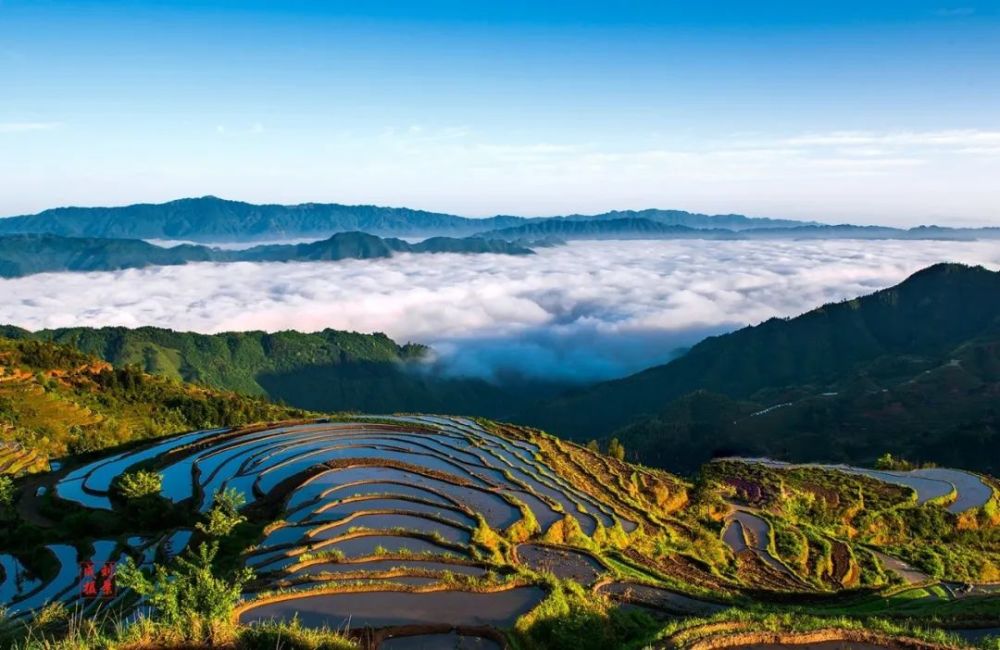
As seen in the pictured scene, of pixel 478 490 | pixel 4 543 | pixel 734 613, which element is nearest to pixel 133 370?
pixel 4 543

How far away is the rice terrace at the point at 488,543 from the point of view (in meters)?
23.6

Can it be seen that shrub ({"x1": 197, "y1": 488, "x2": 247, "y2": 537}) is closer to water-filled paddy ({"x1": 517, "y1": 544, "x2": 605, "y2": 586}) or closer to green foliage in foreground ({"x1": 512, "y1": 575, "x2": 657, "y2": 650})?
water-filled paddy ({"x1": 517, "y1": 544, "x2": 605, "y2": 586})

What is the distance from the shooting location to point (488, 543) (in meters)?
36.2

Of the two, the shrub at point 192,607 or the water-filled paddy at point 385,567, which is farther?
the water-filled paddy at point 385,567

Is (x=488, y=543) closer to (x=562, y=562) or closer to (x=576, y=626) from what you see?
(x=562, y=562)

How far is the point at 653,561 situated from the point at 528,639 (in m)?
22.1

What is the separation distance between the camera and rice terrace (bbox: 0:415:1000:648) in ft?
77.4

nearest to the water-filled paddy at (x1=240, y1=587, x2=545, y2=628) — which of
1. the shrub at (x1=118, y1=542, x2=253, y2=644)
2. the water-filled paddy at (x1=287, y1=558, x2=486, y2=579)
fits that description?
the water-filled paddy at (x1=287, y1=558, x2=486, y2=579)

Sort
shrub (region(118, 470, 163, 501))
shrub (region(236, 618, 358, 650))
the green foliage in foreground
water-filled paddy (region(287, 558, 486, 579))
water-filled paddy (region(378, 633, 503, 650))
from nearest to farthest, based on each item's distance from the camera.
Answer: shrub (region(236, 618, 358, 650))
water-filled paddy (region(378, 633, 503, 650))
the green foliage in foreground
water-filled paddy (region(287, 558, 486, 579))
shrub (region(118, 470, 163, 501))

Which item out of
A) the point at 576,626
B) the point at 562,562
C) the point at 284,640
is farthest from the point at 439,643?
the point at 562,562

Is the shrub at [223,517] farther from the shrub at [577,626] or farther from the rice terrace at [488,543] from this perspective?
the shrub at [577,626]

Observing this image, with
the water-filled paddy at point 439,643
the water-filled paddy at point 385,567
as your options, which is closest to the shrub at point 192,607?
the water-filled paddy at point 439,643

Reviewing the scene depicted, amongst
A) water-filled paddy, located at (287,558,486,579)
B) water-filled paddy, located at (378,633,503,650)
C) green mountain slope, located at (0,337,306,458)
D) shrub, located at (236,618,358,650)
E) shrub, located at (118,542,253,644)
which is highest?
shrub, located at (118,542,253,644)

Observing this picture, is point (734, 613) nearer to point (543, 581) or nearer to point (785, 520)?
point (543, 581)
